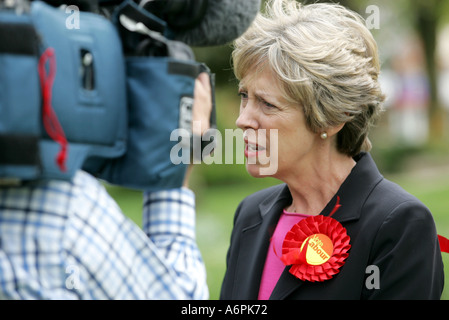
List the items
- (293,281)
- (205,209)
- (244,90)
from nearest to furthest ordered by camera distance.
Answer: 1. (293,281)
2. (244,90)
3. (205,209)

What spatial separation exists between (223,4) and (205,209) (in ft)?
39.0

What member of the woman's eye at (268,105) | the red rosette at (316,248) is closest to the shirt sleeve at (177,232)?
the red rosette at (316,248)

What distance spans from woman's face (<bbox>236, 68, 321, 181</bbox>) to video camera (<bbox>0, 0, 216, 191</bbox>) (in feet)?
2.42

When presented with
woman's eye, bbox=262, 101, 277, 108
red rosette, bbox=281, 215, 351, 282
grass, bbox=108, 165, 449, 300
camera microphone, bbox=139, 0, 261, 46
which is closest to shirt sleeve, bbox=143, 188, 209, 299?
camera microphone, bbox=139, 0, 261, 46

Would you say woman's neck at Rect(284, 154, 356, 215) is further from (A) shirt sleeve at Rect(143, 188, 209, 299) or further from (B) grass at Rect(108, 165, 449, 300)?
(B) grass at Rect(108, 165, 449, 300)

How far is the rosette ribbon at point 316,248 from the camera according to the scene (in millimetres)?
2340

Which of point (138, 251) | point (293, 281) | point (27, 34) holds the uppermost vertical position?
point (27, 34)

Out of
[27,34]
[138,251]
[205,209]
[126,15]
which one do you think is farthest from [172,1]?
[205,209]

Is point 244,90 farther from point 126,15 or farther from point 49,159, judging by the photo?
point 49,159

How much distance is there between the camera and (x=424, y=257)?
2.21 meters

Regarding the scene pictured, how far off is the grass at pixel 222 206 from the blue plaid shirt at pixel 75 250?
415cm

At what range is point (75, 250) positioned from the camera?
1.55 m

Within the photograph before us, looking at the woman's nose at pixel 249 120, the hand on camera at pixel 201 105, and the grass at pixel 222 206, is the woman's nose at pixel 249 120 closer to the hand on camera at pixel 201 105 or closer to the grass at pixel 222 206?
the hand on camera at pixel 201 105

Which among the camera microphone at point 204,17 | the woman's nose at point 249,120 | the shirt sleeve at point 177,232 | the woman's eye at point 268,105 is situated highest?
the camera microphone at point 204,17
